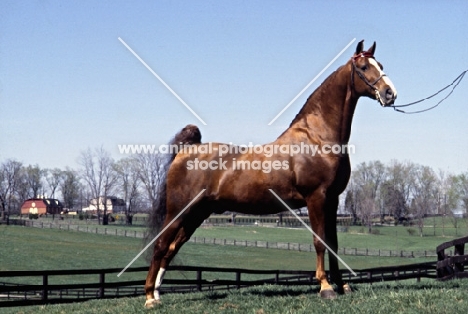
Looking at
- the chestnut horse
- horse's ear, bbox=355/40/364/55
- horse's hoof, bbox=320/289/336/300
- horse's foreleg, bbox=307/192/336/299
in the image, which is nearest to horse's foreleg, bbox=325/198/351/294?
the chestnut horse

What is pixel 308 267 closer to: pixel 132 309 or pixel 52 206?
pixel 132 309

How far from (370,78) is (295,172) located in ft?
5.63

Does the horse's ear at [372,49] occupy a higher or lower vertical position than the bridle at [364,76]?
higher

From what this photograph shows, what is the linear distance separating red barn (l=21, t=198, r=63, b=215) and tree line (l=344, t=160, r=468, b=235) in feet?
216

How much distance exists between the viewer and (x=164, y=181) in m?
9.38

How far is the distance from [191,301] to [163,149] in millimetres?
2563

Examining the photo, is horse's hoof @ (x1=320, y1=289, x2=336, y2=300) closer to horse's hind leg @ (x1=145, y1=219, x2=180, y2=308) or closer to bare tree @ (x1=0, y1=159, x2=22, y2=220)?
horse's hind leg @ (x1=145, y1=219, x2=180, y2=308)

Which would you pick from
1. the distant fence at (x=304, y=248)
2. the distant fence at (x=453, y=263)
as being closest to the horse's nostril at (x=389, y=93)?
the distant fence at (x=453, y=263)

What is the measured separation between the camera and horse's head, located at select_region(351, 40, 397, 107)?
7730mm

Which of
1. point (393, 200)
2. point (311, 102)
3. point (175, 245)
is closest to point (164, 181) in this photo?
point (175, 245)

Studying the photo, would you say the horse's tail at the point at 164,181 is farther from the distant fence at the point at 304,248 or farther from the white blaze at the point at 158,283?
the distant fence at the point at 304,248

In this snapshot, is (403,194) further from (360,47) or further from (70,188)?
(360,47)

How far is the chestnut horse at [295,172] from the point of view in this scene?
7832mm

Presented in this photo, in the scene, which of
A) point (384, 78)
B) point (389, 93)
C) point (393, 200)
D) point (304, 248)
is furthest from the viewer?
point (393, 200)
